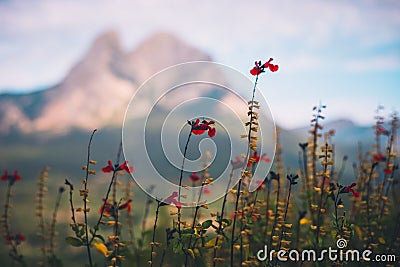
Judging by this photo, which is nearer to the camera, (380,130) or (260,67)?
(260,67)

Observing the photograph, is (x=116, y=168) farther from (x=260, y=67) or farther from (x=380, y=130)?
(x=380, y=130)

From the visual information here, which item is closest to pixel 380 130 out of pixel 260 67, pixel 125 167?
pixel 260 67

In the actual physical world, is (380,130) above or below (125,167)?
above

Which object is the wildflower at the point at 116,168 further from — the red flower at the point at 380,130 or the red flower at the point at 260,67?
the red flower at the point at 380,130

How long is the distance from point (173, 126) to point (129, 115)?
32cm

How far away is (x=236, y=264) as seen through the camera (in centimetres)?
361

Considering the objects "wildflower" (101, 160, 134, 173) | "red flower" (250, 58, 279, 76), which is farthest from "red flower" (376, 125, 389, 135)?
"wildflower" (101, 160, 134, 173)

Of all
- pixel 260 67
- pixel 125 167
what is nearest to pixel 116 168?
pixel 125 167

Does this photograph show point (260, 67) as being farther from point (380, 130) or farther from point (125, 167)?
point (380, 130)

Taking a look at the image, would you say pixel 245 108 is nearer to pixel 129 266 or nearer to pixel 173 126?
pixel 173 126

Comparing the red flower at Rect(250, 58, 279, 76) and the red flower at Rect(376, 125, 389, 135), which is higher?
the red flower at Rect(376, 125, 389, 135)

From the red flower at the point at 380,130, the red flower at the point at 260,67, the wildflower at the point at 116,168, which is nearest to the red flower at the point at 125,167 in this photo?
the wildflower at the point at 116,168

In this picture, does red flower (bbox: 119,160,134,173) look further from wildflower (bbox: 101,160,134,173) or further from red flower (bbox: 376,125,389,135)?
red flower (bbox: 376,125,389,135)

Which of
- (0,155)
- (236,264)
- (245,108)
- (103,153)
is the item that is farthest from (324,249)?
(0,155)
